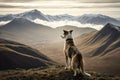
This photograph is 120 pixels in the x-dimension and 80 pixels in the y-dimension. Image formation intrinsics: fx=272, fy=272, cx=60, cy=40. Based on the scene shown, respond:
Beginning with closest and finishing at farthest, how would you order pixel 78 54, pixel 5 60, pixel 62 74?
pixel 78 54 < pixel 62 74 < pixel 5 60

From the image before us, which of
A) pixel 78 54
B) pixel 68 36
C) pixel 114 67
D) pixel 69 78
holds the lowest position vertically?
pixel 69 78

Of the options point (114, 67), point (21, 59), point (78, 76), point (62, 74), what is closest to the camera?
point (78, 76)

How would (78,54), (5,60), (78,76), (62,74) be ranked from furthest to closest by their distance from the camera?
(5,60) < (62,74) < (78,76) < (78,54)

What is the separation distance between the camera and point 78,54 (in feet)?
91.5

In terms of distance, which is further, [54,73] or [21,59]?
[21,59]

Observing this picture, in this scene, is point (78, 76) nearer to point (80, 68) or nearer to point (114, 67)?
point (80, 68)

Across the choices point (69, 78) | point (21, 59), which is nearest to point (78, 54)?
point (69, 78)

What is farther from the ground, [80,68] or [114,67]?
[114,67]

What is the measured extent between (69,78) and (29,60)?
5885 inches

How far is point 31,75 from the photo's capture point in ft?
109

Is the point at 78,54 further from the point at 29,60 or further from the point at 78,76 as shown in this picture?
the point at 29,60

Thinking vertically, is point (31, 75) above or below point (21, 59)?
below

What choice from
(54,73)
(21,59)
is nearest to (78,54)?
(54,73)

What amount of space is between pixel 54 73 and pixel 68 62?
3.16 meters
